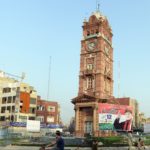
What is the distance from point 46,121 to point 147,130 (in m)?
31.2

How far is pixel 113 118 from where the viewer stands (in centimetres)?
7562

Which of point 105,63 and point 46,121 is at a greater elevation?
point 105,63

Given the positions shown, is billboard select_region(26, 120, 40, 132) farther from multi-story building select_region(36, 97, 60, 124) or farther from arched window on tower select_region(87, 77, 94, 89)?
multi-story building select_region(36, 97, 60, 124)

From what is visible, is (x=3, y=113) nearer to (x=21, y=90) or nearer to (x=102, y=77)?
(x=21, y=90)

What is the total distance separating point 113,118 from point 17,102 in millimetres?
28840

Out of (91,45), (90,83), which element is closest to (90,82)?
(90,83)

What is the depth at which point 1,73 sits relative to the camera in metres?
106

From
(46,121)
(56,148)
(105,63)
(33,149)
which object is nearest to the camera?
(56,148)

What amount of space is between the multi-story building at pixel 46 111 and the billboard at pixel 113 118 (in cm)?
3007

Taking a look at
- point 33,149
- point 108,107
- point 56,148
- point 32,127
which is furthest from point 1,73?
point 56,148

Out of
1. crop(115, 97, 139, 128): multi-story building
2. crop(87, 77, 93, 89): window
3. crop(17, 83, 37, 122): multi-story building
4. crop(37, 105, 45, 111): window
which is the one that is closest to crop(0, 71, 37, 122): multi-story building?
crop(17, 83, 37, 122): multi-story building

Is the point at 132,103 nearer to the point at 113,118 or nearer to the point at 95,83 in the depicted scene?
the point at 95,83

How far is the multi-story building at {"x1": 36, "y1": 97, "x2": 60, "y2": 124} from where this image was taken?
332 ft

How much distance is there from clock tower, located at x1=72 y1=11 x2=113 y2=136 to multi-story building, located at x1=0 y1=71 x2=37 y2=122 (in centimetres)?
1756
